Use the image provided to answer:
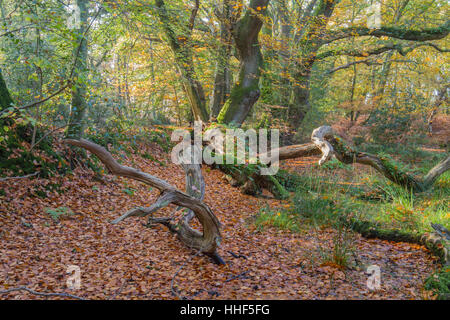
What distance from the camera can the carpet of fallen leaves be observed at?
10.6ft

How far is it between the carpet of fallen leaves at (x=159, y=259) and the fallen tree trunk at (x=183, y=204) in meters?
0.22

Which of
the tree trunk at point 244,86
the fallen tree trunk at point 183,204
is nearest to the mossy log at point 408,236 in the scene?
the fallen tree trunk at point 183,204

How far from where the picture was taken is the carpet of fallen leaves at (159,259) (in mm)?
3242

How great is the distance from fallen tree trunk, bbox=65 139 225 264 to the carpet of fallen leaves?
223mm

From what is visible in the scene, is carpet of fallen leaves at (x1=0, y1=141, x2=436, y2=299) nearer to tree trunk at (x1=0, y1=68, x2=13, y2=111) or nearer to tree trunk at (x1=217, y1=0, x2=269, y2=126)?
tree trunk at (x1=0, y1=68, x2=13, y2=111)

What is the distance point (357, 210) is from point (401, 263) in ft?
4.95

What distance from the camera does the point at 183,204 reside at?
3523 mm

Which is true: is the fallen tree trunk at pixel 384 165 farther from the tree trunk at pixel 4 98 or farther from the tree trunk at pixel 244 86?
the tree trunk at pixel 4 98

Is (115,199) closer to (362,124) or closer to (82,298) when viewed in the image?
(82,298)

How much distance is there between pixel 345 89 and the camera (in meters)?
17.0

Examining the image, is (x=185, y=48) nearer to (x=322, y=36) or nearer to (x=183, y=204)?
(x=322, y=36)

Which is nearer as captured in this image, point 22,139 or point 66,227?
point 66,227

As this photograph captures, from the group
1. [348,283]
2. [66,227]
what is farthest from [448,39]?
[66,227]

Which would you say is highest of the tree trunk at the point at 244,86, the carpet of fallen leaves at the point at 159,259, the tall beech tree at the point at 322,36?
the tall beech tree at the point at 322,36
